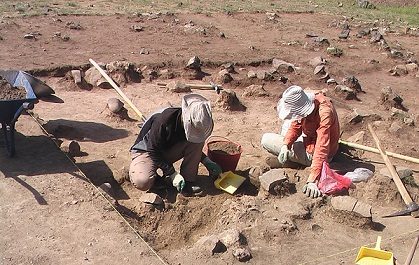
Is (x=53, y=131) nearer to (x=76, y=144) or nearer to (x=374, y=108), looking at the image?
(x=76, y=144)

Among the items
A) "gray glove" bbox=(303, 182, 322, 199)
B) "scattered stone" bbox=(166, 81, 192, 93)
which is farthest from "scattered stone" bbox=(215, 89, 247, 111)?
"gray glove" bbox=(303, 182, 322, 199)

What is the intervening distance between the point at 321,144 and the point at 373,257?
1415mm

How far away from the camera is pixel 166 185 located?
19.2 ft

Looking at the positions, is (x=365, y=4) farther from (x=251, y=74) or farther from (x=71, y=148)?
(x=71, y=148)

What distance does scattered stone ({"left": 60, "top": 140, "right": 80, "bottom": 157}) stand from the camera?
20.5ft

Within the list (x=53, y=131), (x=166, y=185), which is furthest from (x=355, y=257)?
(x=53, y=131)

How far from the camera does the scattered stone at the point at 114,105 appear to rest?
760 cm

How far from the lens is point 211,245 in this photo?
15.1ft

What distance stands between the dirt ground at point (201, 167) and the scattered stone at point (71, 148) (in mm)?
90

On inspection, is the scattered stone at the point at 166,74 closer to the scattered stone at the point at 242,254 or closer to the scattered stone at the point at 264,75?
the scattered stone at the point at 264,75

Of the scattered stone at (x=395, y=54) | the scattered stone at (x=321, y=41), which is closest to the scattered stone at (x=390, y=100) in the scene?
the scattered stone at (x=395, y=54)

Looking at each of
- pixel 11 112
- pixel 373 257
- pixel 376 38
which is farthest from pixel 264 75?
pixel 373 257

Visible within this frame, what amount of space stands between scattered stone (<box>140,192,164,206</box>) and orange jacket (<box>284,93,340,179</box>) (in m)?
1.64

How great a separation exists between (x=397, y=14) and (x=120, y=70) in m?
15.2
